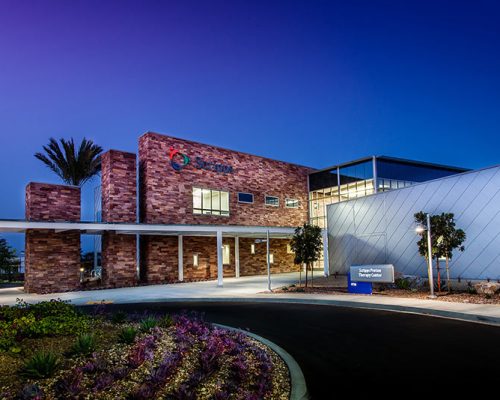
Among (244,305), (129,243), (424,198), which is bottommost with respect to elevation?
(244,305)

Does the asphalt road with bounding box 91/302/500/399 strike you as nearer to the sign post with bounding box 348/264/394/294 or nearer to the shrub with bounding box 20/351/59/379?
the shrub with bounding box 20/351/59/379

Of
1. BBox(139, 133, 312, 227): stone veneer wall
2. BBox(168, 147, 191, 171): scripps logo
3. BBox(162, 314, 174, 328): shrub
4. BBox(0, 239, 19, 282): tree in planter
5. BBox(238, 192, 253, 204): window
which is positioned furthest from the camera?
BBox(0, 239, 19, 282): tree in planter

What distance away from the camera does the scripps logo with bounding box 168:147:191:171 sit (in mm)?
28250

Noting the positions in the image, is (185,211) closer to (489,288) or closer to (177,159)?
(177,159)

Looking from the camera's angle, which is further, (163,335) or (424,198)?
(424,198)

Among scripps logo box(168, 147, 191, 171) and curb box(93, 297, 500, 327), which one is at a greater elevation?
scripps logo box(168, 147, 191, 171)

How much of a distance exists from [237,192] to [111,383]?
2719 cm

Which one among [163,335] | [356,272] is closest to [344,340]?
[163,335]

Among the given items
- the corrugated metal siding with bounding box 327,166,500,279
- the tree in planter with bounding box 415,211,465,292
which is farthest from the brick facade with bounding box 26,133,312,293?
the tree in planter with bounding box 415,211,465,292

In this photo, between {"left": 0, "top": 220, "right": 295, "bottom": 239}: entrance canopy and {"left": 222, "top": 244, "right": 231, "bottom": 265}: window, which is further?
{"left": 222, "top": 244, "right": 231, "bottom": 265}: window

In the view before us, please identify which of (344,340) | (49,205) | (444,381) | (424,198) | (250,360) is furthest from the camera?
(49,205)

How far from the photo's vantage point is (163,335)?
7.85 m

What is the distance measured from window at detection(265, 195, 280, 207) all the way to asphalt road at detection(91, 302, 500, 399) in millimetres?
21679

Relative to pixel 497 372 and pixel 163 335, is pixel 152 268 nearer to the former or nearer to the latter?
pixel 163 335
